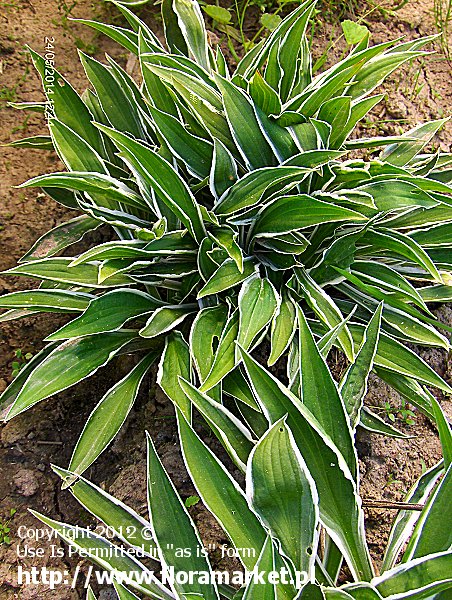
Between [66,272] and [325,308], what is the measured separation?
736 millimetres

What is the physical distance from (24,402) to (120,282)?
0.42m

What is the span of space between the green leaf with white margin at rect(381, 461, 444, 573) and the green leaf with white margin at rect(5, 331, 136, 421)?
814 mm

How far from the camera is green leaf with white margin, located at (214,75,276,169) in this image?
1.52m

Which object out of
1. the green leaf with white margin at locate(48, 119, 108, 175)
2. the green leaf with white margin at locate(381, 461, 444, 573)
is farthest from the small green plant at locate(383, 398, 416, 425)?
the green leaf with white margin at locate(48, 119, 108, 175)

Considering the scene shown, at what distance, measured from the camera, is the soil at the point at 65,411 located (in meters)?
1.49

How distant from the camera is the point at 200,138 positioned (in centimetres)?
163

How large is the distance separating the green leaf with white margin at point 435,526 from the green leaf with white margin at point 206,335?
1.95 feet

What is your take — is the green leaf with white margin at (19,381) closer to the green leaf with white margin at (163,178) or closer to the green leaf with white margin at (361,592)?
the green leaf with white margin at (163,178)

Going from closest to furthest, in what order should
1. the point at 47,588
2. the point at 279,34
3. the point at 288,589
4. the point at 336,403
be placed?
the point at 288,589 < the point at 336,403 < the point at 47,588 < the point at 279,34

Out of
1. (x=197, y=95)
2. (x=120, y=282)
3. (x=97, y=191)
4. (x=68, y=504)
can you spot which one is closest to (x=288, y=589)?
(x=68, y=504)

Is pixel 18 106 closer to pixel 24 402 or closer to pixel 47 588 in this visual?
pixel 24 402

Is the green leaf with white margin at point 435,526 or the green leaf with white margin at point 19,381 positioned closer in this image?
the green leaf with white margin at point 435,526

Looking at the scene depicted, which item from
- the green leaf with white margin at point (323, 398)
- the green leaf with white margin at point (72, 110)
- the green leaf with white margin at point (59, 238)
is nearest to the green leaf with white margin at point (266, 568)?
the green leaf with white margin at point (323, 398)

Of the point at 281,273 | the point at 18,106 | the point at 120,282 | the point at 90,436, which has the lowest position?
the point at 90,436
